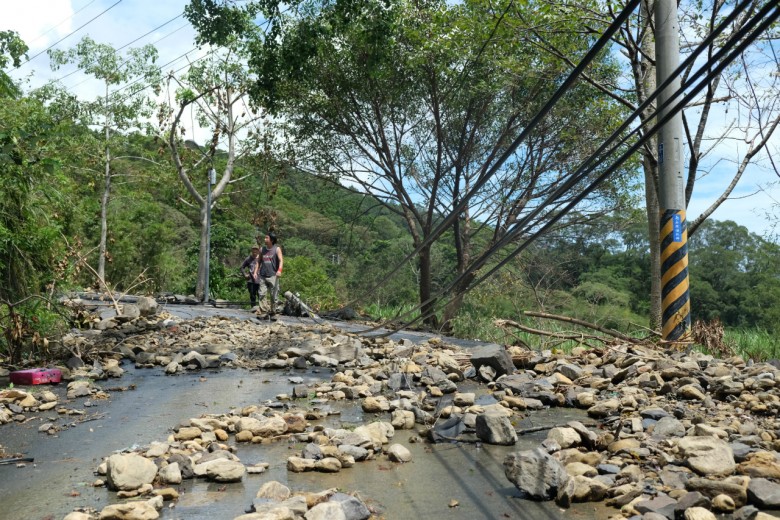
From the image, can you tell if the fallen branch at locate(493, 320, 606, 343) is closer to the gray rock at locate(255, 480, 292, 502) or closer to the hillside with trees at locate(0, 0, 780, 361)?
the hillside with trees at locate(0, 0, 780, 361)

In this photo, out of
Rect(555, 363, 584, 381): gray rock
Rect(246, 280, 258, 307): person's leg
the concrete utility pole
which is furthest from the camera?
Rect(246, 280, 258, 307): person's leg

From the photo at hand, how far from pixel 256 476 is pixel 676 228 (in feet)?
19.4

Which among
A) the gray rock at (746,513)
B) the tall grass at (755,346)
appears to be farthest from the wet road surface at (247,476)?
the tall grass at (755,346)

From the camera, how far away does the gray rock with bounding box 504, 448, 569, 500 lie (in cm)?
379

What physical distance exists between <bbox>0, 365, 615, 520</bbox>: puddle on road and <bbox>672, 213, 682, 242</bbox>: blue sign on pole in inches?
122

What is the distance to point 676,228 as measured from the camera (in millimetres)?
8211

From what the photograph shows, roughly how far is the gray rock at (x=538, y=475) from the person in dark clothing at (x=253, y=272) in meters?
11.8

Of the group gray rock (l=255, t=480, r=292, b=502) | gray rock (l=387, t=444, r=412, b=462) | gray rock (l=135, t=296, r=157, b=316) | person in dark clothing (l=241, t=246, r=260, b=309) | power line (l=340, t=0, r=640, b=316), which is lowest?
gray rock (l=387, t=444, r=412, b=462)

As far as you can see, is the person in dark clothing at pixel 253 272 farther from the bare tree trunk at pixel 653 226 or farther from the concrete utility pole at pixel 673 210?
the concrete utility pole at pixel 673 210

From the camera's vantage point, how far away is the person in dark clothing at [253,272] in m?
15.4

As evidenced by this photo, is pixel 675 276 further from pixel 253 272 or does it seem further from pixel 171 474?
pixel 253 272

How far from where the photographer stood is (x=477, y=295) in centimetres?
1883

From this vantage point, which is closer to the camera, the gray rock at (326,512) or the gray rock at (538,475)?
the gray rock at (326,512)

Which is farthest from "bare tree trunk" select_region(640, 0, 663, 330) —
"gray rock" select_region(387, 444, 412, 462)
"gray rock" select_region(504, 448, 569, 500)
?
"gray rock" select_region(504, 448, 569, 500)
